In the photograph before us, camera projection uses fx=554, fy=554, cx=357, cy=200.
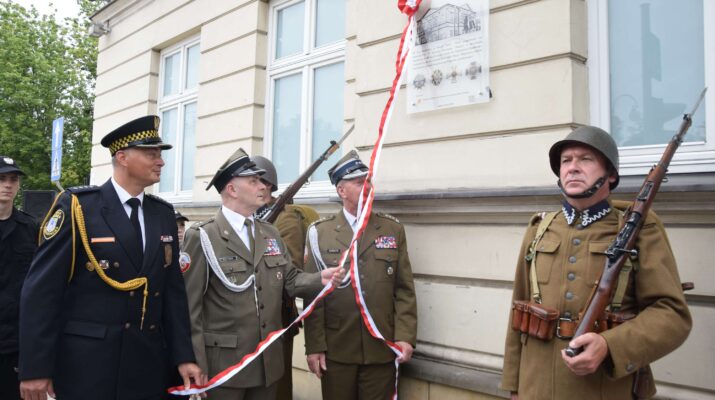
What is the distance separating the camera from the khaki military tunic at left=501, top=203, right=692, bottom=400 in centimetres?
205

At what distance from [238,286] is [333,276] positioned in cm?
53

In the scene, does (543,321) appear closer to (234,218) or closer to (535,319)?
(535,319)

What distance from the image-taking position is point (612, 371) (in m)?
2.09

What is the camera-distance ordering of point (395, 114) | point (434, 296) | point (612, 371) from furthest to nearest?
1. point (395, 114)
2. point (434, 296)
3. point (612, 371)

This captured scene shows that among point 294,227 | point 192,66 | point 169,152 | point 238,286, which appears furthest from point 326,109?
point 169,152

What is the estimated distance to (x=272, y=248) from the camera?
3.37 metres

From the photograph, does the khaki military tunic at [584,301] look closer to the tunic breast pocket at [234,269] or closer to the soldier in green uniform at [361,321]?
the soldier in green uniform at [361,321]

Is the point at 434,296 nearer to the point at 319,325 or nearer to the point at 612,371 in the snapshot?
the point at 319,325

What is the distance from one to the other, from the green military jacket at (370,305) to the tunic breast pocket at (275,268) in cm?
39

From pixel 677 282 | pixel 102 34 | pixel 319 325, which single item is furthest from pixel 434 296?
pixel 102 34

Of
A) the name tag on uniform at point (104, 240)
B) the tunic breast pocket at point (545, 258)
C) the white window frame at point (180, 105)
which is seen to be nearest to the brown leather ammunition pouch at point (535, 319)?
the tunic breast pocket at point (545, 258)

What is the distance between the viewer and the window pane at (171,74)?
8.43 meters

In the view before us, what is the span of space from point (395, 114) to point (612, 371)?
8.50 feet

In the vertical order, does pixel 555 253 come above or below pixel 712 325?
above
